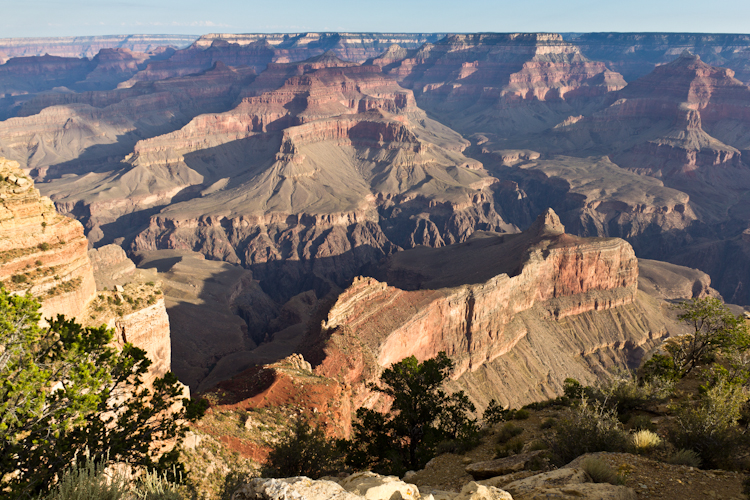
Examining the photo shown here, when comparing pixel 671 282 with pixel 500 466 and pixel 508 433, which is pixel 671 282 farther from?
pixel 500 466

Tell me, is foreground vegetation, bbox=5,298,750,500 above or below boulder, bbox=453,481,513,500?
below

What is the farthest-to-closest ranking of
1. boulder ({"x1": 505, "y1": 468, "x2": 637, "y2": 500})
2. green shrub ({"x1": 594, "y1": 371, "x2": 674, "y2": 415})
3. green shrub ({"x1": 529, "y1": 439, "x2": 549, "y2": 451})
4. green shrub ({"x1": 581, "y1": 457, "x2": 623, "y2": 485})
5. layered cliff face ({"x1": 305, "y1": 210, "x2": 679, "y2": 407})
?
layered cliff face ({"x1": 305, "y1": 210, "x2": 679, "y2": 407})
green shrub ({"x1": 594, "y1": 371, "x2": 674, "y2": 415})
green shrub ({"x1": 529, "y1": 439, "x2": 549, "y2": 451})
green shrub ({"x1": 581, "y1": 457, "x2": 623, "y2": 485})
boulder ({"x1": 505, "y1": 468, "x2": 637, "y2": 500})

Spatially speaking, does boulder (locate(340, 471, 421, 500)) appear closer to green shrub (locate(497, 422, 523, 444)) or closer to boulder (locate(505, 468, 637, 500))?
boulder (locate(505, 468, 637, 500))

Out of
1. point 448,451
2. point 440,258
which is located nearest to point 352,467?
point 448,451

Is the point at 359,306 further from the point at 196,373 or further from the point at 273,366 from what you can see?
the point at 196,373

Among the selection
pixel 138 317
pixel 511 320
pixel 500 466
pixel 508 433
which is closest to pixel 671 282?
pixel 511 320

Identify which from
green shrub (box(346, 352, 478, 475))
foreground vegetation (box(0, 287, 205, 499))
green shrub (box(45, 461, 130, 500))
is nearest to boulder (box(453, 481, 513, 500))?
green shrub (box(45, 461, 130, 500))

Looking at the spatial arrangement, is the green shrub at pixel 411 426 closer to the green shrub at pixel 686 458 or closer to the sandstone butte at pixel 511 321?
the green shrub at pixel 686 458
